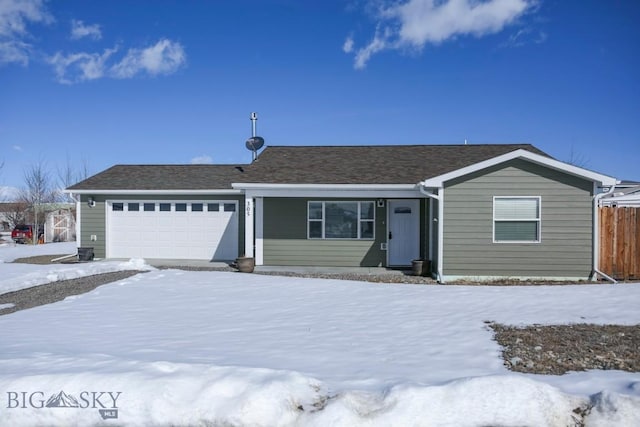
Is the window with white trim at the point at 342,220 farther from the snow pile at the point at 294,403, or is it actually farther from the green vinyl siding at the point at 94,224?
the snow pile at the point at 294,403

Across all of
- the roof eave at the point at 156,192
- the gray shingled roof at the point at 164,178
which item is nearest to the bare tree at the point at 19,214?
the gray shingled roof at the point at 164,178

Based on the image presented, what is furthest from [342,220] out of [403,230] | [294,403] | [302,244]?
[294,403]

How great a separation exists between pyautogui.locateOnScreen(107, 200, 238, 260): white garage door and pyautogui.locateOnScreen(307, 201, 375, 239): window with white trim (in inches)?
132

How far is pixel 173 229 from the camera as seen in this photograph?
15656 millimetres

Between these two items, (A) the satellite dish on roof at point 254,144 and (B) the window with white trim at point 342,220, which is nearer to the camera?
(B) the window with white trim at point 342,220

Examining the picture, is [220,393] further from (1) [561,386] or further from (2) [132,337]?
(1) [561,386]

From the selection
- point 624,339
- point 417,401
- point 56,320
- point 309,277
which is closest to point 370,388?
point 417,401

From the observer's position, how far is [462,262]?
11422 mm

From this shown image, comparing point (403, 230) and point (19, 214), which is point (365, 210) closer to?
point (403, 230)

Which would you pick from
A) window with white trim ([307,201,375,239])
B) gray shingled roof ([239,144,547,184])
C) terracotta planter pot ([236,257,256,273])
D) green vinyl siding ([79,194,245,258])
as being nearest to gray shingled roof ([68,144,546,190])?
gray shingled roof ([239,144,547,184])

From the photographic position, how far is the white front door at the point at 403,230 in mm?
13641

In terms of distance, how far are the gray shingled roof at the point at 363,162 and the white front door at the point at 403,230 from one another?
3.11 feet

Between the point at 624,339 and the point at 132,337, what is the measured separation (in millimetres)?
6780
